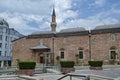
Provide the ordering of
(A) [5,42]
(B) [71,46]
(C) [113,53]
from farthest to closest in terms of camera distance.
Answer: (A) [5,42], (B) [71,46], (C) [113,53]

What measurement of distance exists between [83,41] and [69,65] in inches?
458

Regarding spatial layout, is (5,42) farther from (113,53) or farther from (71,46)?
(113,53)

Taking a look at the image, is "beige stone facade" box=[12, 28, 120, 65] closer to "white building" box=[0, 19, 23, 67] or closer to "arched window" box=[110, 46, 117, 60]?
"arched window" box=[110, 46, 117, 60]

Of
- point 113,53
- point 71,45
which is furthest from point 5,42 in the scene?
point 113,53

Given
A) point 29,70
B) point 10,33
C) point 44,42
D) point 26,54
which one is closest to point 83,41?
point 44,42

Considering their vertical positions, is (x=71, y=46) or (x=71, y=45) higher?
(x=71, y=45)

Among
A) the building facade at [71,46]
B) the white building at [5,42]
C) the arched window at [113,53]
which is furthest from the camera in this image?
the white building at [5,42]

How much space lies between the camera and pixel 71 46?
35906 millimetres

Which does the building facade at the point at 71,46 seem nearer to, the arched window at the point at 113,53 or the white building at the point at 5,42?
the arched window at the point at 113,53

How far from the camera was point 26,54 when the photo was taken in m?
39.8

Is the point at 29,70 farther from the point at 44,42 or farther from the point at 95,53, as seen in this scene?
the point at 44,42

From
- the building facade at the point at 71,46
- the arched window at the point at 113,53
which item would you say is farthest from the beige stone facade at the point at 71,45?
the arched window at the point at 113,53

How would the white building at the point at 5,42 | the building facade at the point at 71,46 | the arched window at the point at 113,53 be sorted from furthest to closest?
the white building at the point at 5,42
the building facade at the point at 71,46
the arched window at the point at 113,53

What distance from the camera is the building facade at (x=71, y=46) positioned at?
33.0m
